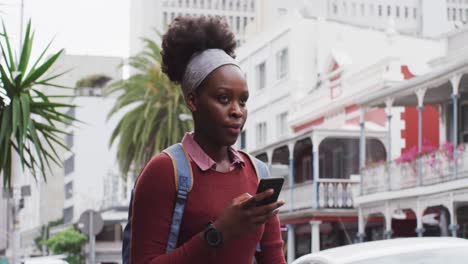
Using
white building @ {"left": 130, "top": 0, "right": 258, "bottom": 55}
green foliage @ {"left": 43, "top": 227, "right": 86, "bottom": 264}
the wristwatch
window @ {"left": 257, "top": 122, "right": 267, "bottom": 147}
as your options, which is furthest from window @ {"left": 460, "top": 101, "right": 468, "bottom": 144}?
white building @ {"left": 130, "top": 0, "right": 258, "bottom": 55}

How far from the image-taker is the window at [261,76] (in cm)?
5133

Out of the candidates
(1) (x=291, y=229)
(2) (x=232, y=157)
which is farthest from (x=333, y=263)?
(1) (x=291, y=229)

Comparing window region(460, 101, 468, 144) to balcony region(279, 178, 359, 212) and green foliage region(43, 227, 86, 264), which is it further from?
green foliage region(43, 227, 86, 264)

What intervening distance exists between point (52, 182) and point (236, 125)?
411ft

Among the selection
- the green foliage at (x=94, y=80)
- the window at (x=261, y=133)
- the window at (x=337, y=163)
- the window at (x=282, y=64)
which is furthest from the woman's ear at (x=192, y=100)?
the green foliage at (x=94, y=80)

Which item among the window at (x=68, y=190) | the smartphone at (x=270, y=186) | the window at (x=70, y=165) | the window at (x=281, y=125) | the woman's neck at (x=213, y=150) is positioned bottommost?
the window at (x=68, y=190)

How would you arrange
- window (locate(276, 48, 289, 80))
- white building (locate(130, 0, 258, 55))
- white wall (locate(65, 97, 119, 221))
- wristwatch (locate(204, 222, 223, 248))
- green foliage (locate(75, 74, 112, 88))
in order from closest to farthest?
wristwatch (locate(204, 222, 223, 248))
window (locate(276, 48, 289, 80))
white wall (locate(65, 97, 119, 221))
green foliage (locate(75, 74, 112, 88))
white building (locate(130, 0, 258, 55))

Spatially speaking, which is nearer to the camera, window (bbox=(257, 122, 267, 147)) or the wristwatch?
the wristwatch

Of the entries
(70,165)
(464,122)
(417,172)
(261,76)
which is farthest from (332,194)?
(70,165)

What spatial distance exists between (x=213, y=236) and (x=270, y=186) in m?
0.28

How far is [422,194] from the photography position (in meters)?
34.1

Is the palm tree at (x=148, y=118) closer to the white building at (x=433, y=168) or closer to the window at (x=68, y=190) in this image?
the white building at (x=433, y=168)

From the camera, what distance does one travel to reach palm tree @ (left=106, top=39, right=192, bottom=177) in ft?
155

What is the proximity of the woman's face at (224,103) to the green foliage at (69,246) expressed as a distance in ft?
261
